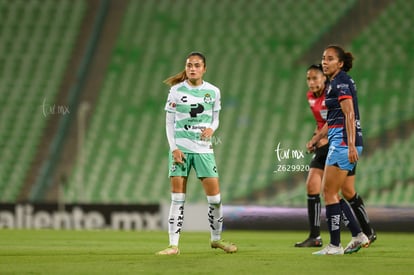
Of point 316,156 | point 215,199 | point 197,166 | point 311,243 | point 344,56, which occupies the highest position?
point 344,56

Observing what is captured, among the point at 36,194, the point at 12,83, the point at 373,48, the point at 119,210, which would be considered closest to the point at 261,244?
the point at 119,210

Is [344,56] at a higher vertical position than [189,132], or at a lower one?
higher

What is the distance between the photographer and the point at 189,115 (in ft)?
30.6

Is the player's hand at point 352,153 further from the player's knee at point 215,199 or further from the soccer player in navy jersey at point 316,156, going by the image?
the soccer player in navy jersey at point 316,156

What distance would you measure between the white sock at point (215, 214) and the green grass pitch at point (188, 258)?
20 centimetres

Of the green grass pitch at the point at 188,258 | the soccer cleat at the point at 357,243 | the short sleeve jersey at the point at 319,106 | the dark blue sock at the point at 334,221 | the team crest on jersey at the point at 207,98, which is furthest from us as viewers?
the short sleeve jersey at the point at 319,106

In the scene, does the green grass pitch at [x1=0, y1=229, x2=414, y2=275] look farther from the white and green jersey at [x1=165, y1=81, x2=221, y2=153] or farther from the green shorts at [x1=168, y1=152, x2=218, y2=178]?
the white and green jersey at [x1=165, y1=81, x2=221, y2=153]

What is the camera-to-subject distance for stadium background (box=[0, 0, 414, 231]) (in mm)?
17844

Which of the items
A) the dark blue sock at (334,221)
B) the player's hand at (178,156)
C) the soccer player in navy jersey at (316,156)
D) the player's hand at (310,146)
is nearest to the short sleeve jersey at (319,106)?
the soccer player in navy jersey at (316,156)

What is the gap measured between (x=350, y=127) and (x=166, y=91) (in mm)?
11533

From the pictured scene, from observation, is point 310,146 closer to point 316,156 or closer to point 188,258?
point 316,156

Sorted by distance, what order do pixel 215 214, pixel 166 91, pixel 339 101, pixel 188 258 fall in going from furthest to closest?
pixel 166 91
pixel 215 214
pixel 339 101
pixel 188 258

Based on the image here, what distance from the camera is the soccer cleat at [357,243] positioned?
9523 mm

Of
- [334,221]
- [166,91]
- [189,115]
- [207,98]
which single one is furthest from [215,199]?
[166,91]
